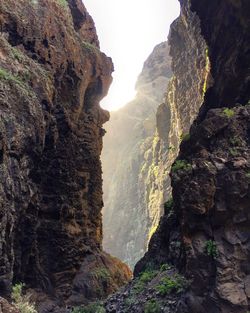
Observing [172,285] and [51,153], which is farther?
[51,153]

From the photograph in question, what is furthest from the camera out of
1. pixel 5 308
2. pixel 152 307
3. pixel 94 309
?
pixel 94 309

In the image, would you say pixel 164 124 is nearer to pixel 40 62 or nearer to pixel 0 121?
pixel 40 62

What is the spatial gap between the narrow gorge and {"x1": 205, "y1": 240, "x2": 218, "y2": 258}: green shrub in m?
0.05

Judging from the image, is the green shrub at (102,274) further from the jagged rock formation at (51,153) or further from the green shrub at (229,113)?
the green shrub at (229,113)

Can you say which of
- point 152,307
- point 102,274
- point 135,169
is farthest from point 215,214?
point 135,169

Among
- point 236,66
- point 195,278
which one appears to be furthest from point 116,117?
point 195,278

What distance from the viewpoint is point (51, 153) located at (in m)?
28.8

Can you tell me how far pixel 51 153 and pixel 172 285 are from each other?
1481 centimetres

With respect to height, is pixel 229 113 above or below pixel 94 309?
above

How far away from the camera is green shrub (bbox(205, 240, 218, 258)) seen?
15844mm

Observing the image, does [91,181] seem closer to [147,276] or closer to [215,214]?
[147,276]

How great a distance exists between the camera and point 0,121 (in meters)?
17.5

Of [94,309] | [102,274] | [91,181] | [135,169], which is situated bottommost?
[94,309]

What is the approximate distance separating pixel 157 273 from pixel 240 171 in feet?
22.0
